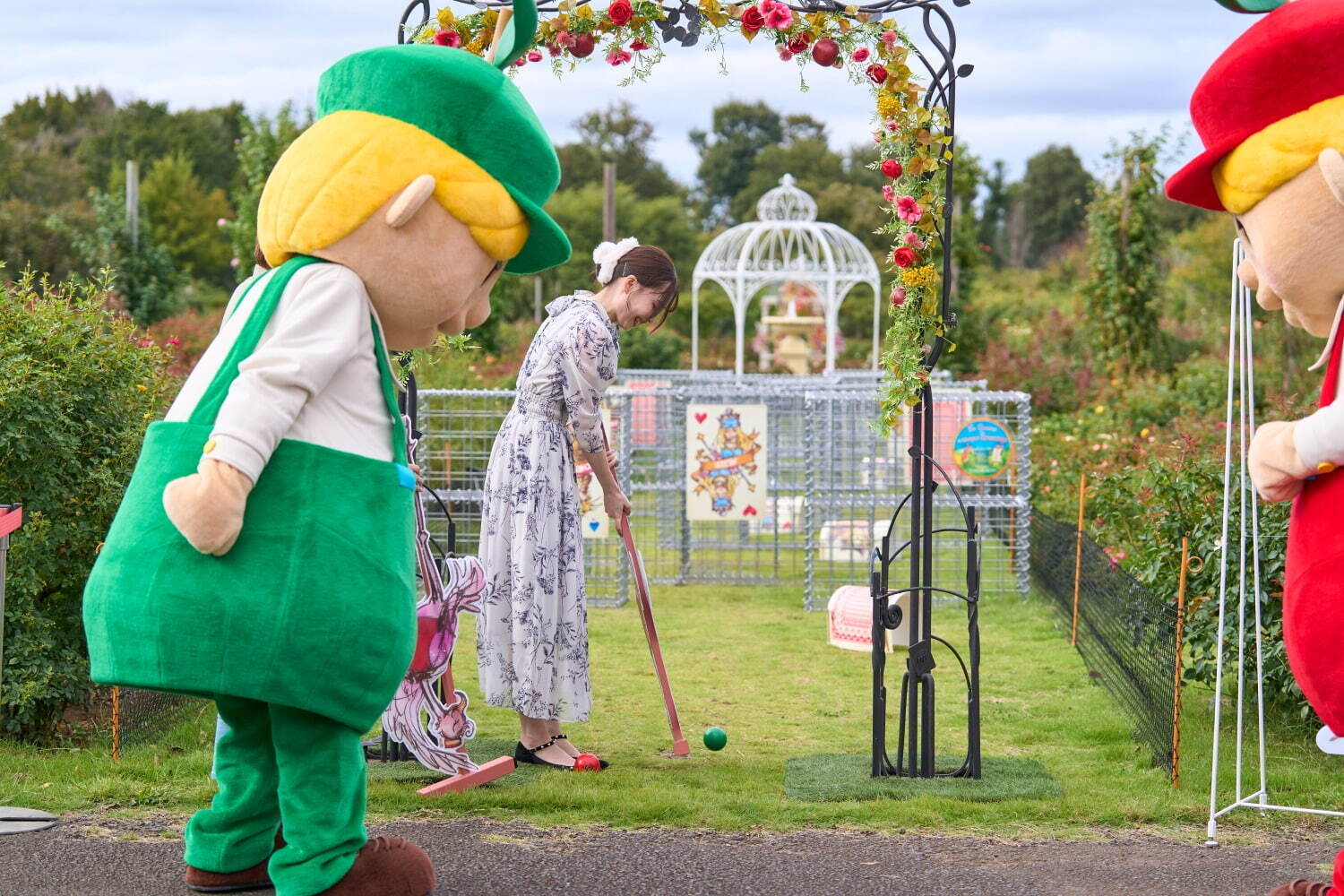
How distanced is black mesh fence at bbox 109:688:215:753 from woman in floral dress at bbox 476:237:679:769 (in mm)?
1186

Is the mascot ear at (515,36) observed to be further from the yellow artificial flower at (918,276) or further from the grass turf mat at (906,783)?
the grass turf mat at (906,783)

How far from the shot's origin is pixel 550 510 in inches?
197

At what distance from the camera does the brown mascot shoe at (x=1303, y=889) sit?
3.42m

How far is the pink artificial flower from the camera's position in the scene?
459 centimetres

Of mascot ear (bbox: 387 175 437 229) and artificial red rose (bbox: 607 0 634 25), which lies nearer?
mascot ear (bbox: 387 175 437 229)

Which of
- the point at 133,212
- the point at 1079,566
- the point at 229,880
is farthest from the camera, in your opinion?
the point at 133,212

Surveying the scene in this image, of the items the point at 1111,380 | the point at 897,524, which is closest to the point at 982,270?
the point at 1111,380

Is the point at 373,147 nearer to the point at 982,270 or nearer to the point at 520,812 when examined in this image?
the point at 520,812

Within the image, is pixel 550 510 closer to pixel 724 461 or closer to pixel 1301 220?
pixel 1301 220

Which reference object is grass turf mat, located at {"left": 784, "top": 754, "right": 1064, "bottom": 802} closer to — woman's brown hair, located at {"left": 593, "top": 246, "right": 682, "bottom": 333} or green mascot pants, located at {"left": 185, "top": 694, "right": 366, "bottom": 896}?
woman's brown hair, located at {"left": 593, "top": 246, "right": 682, "bottom": 333}

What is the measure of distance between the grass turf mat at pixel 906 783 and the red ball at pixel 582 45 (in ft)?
8.44

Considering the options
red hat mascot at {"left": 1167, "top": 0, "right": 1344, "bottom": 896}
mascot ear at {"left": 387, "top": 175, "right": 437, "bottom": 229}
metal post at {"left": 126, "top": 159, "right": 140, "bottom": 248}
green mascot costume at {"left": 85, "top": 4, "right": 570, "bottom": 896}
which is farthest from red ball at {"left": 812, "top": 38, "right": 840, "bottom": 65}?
metal post at {"left": 126, "top": 159, "right": 140, "bottom": 248}

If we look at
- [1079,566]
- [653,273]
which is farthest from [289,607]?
[1079,566]

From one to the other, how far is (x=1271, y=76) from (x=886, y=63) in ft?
Answer: 5.42
